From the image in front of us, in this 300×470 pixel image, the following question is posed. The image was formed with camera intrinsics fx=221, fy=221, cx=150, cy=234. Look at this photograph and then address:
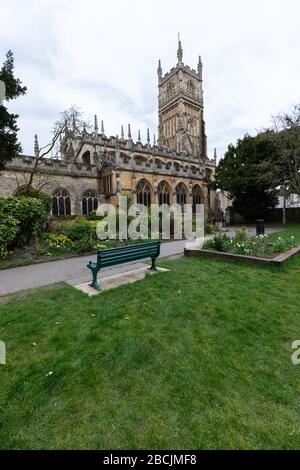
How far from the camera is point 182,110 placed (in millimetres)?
43031

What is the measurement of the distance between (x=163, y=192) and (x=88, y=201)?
26.5ft

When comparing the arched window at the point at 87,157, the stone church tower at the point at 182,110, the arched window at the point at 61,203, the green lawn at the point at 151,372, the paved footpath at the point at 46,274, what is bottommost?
the green lawn at the point at 151,372

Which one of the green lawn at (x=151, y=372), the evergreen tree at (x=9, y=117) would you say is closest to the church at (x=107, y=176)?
the evergreen tree at (x=9, y=117)

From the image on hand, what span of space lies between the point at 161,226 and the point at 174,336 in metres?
11.3

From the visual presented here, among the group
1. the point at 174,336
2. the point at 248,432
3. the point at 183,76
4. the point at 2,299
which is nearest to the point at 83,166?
the point at 2,299

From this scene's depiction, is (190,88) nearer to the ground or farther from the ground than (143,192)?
farther from the ground

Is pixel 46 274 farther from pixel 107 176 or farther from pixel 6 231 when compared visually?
pixel 107 176

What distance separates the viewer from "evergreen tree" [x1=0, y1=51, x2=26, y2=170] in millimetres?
10453

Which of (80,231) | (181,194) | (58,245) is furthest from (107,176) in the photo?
(58,245)

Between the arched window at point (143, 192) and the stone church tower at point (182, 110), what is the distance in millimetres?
22364

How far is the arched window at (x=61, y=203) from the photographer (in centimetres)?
1953

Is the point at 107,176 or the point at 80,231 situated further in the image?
the point at 107,176

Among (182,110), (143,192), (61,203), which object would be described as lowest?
(61,203)

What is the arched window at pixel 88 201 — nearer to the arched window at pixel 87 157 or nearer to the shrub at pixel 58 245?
the arched window at pixel 87 157
